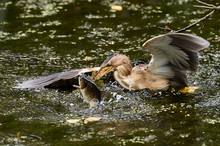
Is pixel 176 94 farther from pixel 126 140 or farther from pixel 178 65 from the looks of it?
pixel 126 140

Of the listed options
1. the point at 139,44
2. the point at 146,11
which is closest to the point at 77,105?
the point at 139,44

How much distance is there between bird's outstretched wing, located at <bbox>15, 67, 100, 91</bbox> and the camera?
21.7ft

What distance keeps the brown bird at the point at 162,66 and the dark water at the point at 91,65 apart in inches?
4.9

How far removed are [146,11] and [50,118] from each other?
16.0 ft

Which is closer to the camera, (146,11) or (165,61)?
(165,61)

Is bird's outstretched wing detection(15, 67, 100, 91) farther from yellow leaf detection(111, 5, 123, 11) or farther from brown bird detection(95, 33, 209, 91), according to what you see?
yellow leaf detection(111, 5, 123, 11)

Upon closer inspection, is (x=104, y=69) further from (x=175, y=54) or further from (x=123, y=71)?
(x=175, y=54)

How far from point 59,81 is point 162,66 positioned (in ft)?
3.84

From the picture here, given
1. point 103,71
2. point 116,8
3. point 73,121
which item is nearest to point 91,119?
point 73,121

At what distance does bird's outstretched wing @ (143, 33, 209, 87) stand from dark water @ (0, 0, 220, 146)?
24 centimetres

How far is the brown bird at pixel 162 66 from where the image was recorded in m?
6.04

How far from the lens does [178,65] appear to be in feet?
20.9

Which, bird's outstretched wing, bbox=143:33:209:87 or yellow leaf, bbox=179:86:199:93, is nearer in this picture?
bird's outstretched wing, bbox=143:33:209:87

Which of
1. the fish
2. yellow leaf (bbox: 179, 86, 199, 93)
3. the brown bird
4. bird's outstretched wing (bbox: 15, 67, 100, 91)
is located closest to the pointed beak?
the brown bird
